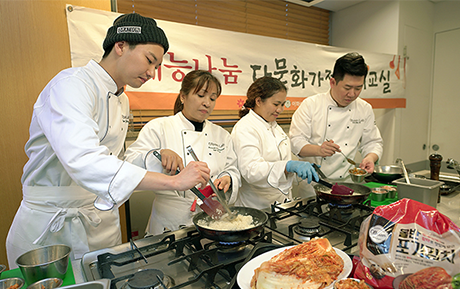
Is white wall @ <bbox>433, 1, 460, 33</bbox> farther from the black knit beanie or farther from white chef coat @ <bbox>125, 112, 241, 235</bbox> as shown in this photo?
the black knit beanie

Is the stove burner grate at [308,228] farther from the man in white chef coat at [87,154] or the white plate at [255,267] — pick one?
the man in white chef coat at [87,154]

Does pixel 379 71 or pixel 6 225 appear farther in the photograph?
pixel 379 71

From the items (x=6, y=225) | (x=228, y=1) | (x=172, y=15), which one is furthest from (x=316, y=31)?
(x=6, y=225)

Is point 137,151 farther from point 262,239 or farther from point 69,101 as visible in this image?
point 262,239

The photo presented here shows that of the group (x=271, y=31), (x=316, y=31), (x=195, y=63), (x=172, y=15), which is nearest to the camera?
(x=195, y=63)

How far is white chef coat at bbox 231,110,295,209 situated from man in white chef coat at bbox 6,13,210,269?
0.77 m

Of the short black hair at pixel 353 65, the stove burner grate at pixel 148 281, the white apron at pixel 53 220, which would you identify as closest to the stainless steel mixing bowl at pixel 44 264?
the stove burner grate at pixel 148 281

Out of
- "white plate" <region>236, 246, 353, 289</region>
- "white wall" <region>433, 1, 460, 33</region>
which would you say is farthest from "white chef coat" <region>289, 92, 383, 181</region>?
"white wall" <region>433, 1, 460, 33</region>

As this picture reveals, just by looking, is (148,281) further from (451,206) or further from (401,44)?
(401,44)

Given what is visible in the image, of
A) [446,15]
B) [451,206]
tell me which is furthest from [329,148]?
[446,15]

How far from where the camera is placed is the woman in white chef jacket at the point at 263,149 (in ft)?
6.12

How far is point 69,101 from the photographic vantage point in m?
1.05

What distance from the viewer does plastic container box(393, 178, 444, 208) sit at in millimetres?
1497

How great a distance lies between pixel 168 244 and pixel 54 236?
2.03ft
